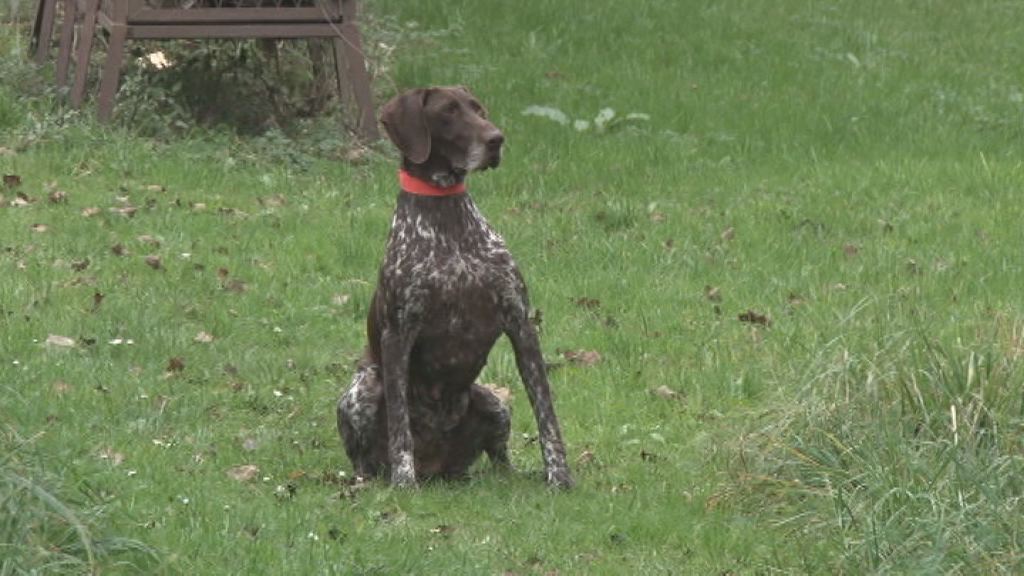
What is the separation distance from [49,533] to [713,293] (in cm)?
546

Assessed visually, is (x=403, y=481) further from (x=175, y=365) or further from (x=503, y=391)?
(x=175, y=365)

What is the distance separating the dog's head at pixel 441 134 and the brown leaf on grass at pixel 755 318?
114 inches

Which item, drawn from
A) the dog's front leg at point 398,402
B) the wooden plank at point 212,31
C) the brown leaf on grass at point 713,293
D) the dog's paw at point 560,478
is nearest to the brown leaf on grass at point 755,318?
the brown leaf on grass at point 713,293

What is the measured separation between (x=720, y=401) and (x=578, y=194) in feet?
14.7

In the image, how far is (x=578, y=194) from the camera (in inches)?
520

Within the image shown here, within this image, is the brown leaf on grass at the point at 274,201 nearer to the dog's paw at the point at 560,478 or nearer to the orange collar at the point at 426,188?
the orange collar at the point at 426,188

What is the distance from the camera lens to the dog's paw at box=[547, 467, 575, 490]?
300 inches

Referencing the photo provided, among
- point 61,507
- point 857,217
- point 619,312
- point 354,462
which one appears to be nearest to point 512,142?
point 857,217

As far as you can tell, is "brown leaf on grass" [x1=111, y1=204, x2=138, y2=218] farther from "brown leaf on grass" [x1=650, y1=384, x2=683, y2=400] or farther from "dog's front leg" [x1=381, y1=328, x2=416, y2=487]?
"dog's front leg" [x1=381, y1=328, x2=416, y2=487]

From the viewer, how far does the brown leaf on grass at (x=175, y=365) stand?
9086 millimetres

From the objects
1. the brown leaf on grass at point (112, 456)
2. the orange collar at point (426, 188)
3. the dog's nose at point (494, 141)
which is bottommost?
the brown leaf on grass at point (112, 456)

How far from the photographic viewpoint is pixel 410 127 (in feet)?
25.1

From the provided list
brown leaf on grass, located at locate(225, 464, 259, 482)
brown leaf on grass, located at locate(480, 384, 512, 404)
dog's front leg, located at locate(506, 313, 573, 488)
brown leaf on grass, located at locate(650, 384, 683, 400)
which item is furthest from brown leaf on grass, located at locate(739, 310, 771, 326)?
brown leaf on grass, located at locate(225, 464, 259, 482)

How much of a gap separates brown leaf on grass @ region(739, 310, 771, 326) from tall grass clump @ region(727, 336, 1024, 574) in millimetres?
2205
